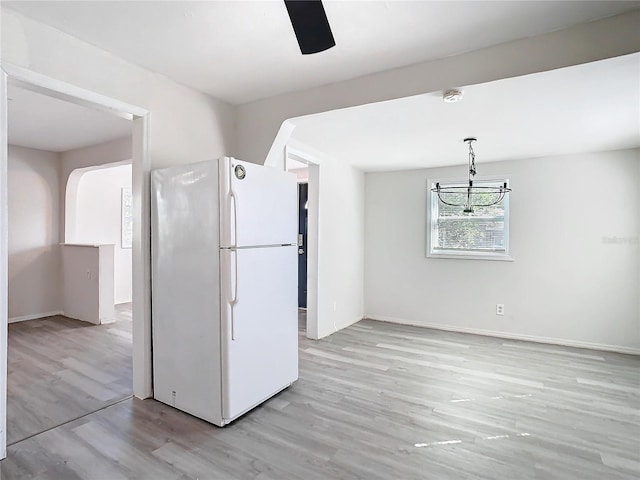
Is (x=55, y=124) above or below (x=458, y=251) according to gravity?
above

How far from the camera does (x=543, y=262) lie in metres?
4.14

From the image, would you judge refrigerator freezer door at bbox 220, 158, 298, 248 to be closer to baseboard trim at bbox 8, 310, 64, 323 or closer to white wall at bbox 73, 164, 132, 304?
white wall at bbox 73, 164, 132, 304

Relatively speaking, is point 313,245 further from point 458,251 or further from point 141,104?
point 141,104

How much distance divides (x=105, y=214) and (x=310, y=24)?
19.3ft

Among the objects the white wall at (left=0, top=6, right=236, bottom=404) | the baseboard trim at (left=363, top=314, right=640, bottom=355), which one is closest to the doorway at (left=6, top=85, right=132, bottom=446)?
the white wall at (left=0, top=6, right=236, bottom=404)

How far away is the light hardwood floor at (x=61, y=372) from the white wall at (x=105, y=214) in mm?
1468

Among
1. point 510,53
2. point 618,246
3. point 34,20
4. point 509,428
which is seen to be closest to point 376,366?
point 509,428

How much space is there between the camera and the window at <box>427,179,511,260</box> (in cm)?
440

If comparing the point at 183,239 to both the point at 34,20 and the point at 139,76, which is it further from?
the point at 34,20

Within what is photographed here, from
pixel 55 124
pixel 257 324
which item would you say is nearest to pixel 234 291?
pixel 257 324

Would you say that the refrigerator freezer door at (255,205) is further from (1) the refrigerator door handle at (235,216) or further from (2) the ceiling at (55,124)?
(2) the ceiling at (55,124)

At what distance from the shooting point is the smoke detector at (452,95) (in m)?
2.31

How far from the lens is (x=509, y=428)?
2252 mm

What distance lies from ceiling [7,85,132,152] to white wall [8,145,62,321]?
0.95 feet
